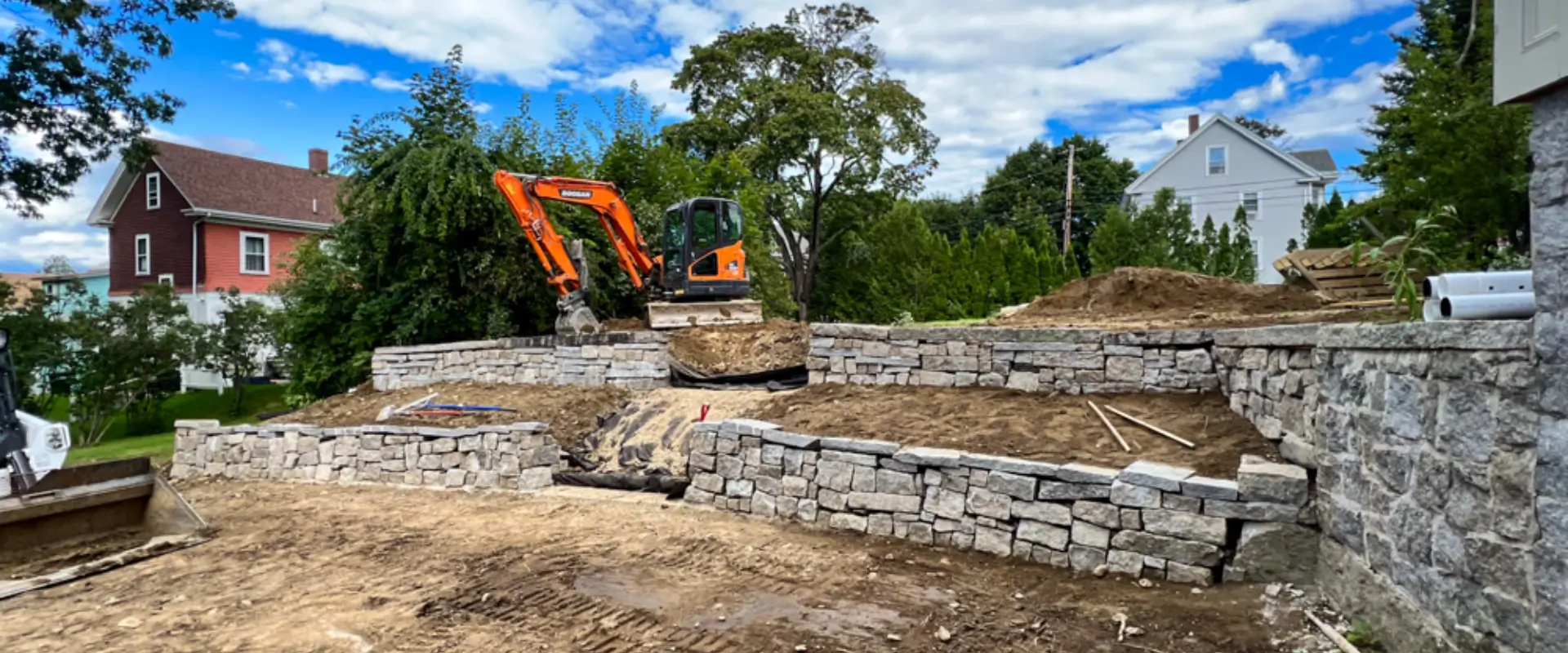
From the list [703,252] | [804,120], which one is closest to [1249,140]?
[804,120]

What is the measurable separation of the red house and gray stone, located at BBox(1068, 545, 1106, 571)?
22.5 meters

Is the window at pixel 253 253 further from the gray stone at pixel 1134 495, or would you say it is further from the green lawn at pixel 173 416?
the gray stone at pixel 1134 495

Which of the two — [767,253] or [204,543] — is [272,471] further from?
[767,253]

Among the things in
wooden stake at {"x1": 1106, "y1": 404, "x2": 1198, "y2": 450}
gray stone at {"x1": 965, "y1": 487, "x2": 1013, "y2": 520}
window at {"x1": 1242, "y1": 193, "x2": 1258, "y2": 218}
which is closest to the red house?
gray stone at {"x1": 965, "y1": 487, "x2": 1013, "y2": 520}

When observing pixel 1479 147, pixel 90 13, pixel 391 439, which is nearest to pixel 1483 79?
pixel 1479 147

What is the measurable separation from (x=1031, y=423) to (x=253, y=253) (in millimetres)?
24403

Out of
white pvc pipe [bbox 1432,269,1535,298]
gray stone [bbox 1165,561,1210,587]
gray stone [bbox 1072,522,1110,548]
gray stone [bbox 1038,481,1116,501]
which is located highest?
white pvc pipe [bbox 1432,269,1535,298]

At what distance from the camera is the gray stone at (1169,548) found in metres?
4.38

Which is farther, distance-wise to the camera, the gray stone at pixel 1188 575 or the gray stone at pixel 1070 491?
the gray stone at pixel 1070 491

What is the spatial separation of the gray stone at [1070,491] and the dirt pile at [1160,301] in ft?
11.0

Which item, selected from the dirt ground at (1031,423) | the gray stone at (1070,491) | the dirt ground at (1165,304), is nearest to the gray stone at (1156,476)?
the gray stone at (1070,491)

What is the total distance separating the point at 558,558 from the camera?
5.61 meters

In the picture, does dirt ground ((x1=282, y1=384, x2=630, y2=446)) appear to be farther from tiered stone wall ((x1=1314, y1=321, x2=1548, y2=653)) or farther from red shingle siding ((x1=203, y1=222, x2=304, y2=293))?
red shingle siding ((x1=203, y1=222, x2=304, y2=293))

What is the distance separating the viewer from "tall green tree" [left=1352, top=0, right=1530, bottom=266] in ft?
32.6
